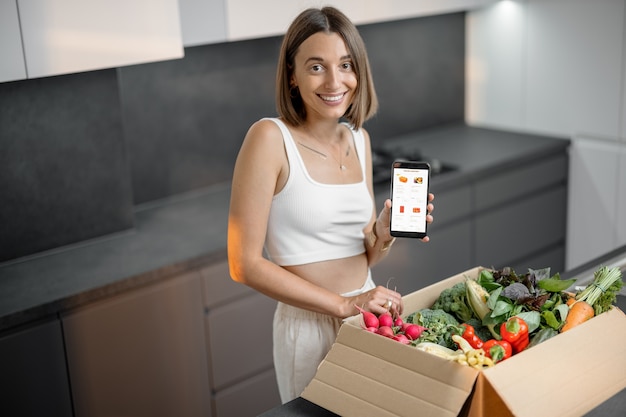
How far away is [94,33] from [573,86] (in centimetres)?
213

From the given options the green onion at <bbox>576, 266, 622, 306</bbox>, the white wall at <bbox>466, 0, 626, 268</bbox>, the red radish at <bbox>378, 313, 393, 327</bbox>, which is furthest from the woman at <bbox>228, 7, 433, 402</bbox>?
the white wall at <bbox>466, 0, 626, 268</bbox>

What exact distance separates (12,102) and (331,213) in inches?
48.2

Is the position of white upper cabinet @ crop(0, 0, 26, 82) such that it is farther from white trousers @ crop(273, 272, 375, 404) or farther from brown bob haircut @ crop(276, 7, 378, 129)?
white trousers @ crop(273, 272, 375, 404)

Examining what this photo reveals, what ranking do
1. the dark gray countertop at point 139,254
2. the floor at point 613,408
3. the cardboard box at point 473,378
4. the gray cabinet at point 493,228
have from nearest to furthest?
the cardboard box at point 473,378 < the floor at point 613,408 < the dark gray countertop at point 139,254 < the gray cabinet at point 493,228

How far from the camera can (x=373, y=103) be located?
6.15ft

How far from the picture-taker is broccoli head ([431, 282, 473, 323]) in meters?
1.54

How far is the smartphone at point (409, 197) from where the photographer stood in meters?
1.63

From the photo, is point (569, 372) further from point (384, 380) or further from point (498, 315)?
point (384, 380)

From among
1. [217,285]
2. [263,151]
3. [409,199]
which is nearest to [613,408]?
[409,199]

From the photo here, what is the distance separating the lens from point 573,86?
356 centimetres

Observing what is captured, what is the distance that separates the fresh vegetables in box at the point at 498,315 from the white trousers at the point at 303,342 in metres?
0.33

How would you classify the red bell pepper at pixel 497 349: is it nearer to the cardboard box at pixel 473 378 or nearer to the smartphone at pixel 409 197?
the cardboard box at pixel 473 378

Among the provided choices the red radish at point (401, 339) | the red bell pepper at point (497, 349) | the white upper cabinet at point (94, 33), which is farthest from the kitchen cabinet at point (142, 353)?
the red bell pepper at point (497, 349)

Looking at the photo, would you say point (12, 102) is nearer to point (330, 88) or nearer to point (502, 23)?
point (330, 88)
